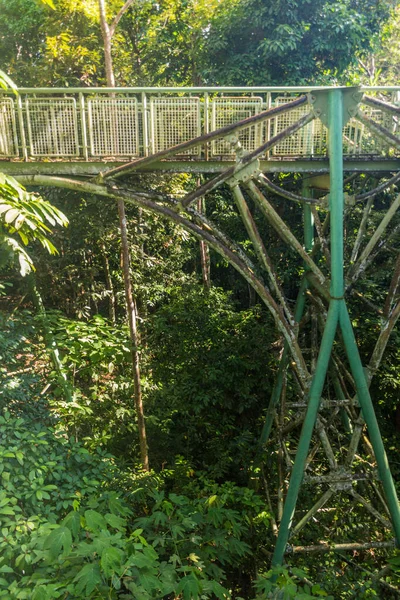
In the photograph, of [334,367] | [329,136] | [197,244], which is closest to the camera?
[329,136]

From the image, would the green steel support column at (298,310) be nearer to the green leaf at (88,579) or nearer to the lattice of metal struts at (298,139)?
the lattice of metal struts at (298,139)

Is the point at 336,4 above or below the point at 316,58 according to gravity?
above

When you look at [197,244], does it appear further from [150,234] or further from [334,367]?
[334,367]

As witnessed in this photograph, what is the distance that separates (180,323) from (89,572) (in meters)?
7.10

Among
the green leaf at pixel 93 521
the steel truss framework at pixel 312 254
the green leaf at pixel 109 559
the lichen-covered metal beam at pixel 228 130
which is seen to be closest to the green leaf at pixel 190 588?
the green leaf at pixel 109 559

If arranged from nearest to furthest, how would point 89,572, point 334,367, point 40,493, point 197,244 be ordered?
point 89,572 → point 40,493 → point 334,367 → point 197,244

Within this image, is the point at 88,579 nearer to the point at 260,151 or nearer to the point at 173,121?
the point at 260,151

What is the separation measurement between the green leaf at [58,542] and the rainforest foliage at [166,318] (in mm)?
1291

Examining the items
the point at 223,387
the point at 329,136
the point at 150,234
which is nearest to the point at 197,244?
the point at 150,234

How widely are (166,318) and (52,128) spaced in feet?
15.1

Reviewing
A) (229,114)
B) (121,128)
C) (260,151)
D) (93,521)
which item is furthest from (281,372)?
(93,521)

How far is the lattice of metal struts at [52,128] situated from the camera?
20.4 feet

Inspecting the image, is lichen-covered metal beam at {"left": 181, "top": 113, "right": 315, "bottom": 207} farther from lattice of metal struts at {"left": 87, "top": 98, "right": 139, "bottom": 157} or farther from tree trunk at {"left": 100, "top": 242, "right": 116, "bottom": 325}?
tree trunk at {"left": 100, "top": 242, "right": 116, "bottom": 325}

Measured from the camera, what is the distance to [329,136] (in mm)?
5188
